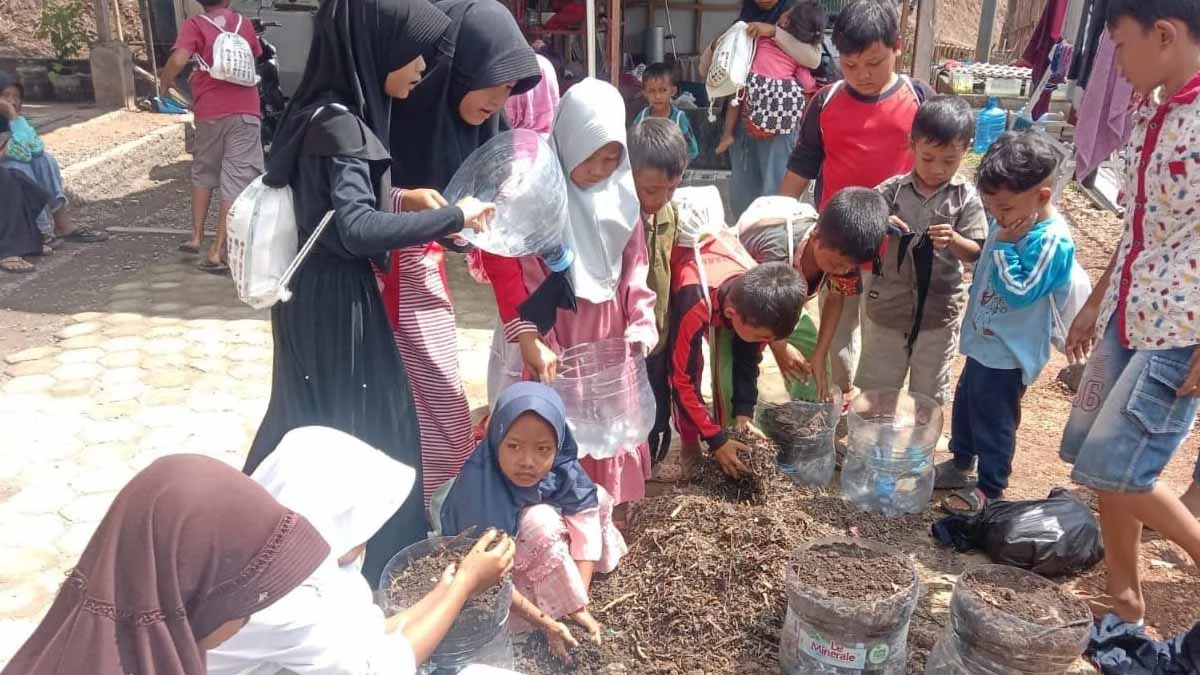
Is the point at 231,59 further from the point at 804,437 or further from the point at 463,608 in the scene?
the point at 463,608

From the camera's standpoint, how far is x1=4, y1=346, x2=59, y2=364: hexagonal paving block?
15.6 feet

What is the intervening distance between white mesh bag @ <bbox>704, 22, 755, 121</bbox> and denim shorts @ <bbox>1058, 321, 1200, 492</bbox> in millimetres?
3107

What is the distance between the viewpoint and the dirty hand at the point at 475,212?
2.42 m

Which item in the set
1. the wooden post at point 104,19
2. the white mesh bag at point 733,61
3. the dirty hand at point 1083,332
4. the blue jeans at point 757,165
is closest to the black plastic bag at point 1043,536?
the dirty hand at point 1083,332

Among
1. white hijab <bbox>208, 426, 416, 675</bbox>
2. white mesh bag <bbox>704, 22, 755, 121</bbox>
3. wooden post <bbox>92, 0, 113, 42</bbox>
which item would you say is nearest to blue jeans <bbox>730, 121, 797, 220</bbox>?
white mesh bag <bbox>704, 22, 755, 121</bbox>

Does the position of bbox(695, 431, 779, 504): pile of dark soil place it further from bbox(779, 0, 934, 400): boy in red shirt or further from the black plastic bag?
bbox(779, 0, 934, 400): boy in red shirt

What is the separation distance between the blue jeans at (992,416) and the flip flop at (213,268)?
15.6 ft

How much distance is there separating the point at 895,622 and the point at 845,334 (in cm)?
181

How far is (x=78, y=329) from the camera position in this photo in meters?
5.14

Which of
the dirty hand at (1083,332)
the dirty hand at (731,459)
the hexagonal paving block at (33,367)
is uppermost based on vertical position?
the dirty hand at (1083,332)

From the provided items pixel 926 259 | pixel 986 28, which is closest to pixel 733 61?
pixel 926 259

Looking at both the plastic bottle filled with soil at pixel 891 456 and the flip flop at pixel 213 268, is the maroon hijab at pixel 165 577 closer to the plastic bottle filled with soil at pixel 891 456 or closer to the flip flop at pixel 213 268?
the plastic bottle filled with soil at pixel 891 456

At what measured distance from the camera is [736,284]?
3.01m

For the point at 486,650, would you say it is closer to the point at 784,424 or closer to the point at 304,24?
the point at 784,424
